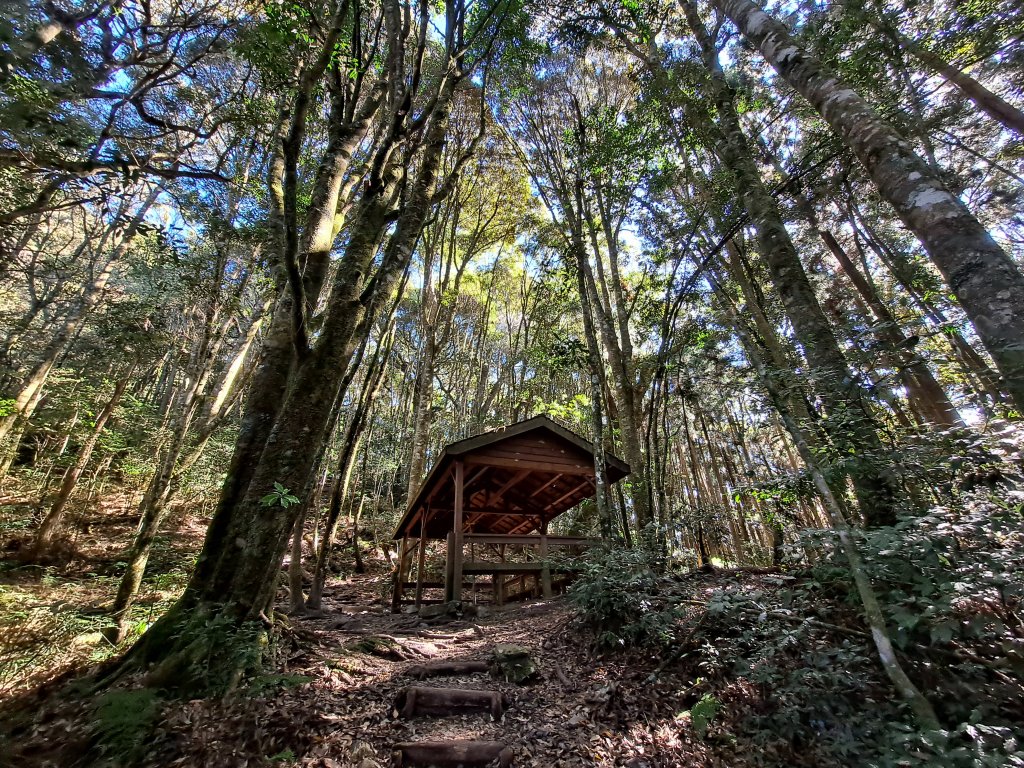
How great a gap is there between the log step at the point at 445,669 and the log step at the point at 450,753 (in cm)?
125

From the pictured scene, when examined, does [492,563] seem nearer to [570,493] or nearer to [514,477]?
[514,477]

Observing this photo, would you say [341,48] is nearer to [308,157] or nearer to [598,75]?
[308,157]

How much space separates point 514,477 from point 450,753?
745 centimetres

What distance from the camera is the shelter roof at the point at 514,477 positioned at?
28.6 feet

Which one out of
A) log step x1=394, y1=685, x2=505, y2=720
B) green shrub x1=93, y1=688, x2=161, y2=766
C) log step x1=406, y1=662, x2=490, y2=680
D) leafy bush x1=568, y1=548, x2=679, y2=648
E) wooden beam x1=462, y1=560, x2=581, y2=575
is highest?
wooden beam x1=462, y1=560, x2=581, y2=575

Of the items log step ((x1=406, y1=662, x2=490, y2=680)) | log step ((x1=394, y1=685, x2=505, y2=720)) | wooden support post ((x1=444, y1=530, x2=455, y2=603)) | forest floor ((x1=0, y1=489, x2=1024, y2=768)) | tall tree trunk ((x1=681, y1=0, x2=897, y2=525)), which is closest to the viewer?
forest floor ((x1=0, y1=489, x2=1024, y2=768))

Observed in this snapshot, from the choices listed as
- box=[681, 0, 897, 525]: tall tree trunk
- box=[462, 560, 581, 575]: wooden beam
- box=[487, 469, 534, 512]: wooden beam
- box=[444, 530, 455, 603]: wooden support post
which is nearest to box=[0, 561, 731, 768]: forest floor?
box=[681, 0, 897, 525]: tall tree trunk

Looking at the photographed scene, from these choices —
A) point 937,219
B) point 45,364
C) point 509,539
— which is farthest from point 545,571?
point 45,364

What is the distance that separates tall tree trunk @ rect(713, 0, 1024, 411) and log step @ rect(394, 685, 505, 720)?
14.3 feet

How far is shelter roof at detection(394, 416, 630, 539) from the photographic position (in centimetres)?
871

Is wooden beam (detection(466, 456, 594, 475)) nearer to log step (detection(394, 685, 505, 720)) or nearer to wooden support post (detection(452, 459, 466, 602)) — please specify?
wooden support post (detection(452, 459, 466, 602))

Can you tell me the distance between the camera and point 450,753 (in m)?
2.90

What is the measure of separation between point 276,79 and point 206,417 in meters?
8.09

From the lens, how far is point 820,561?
124 inches
